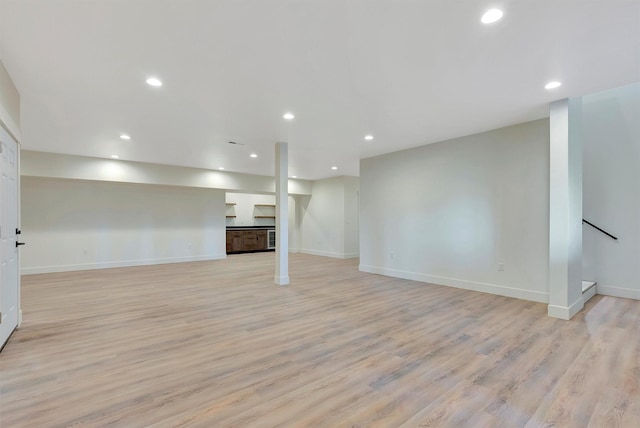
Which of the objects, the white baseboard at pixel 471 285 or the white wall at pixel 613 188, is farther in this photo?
the white wall at pixel 613 188

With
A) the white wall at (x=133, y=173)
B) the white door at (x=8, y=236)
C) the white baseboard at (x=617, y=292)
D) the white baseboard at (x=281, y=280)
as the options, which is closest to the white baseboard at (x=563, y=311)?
the white baseboard at (x=617, y=292)

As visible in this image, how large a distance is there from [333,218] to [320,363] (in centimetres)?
707

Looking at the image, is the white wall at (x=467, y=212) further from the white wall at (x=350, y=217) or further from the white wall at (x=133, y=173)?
the white wall at (x=133, y=173)

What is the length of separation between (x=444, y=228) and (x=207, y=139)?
454 cm

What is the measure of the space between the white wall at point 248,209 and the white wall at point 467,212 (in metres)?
6.13

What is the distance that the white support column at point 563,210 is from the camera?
343cm

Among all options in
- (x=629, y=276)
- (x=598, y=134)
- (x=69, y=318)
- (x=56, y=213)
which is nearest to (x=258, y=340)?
(x=69, y=318)

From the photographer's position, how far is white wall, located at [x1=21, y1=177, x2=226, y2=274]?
21.3ft

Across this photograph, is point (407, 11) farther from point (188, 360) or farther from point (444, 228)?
point (444, 228)

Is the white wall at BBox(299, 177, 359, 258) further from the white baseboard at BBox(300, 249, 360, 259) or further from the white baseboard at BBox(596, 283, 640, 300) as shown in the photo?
the white baseboard at BBox(596, 283, 640, 300)

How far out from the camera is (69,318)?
3.55 metres

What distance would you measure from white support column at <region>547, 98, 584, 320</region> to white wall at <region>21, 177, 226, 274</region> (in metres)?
8.16

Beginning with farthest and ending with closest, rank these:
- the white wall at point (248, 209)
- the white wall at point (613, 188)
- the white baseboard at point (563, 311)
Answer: the white wall at point (248, 209)
the white wall at point (613, 188)
the white baseboard at point (563, 311)

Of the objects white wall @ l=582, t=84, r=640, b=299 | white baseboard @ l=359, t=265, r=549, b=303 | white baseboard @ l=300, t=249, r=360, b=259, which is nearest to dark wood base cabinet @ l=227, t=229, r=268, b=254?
white baseboard @ l=300, t=249, r=360, b=259
